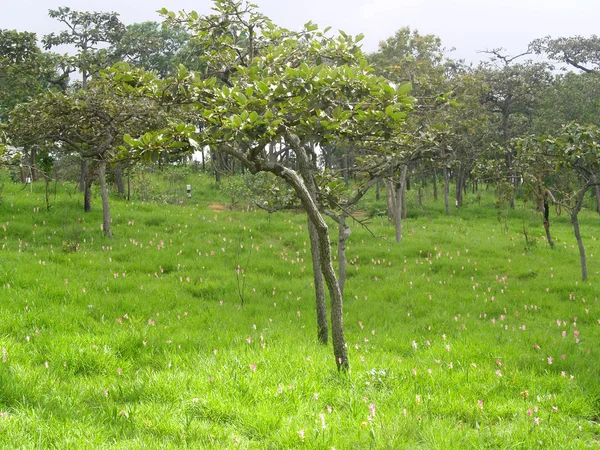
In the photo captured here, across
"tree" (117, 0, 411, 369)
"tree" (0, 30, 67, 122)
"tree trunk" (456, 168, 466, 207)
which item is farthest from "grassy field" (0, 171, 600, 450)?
"tree trunk" (456, 168, 466, 207)

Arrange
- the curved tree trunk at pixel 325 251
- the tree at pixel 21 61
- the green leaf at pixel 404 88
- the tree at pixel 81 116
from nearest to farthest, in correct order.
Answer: the green leaf at pixel 404 88, the curved tree trunk at pixel 325 251, the tree at pixel 81 116, the tree at pixel 21 61

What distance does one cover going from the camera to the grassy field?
405 cm

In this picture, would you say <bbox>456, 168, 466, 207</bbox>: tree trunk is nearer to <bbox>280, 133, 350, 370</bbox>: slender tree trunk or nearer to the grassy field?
the grassy field

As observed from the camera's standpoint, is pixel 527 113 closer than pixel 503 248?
No

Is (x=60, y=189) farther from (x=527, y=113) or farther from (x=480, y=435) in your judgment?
(x=527, y=113)

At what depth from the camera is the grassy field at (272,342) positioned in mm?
4047

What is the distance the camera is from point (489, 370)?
5.81m

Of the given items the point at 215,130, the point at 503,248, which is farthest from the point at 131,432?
the point at 503,248

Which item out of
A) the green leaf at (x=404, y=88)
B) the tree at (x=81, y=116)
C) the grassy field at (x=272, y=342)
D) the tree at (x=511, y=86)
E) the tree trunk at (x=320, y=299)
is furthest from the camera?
the tree at (x=511, y=86)

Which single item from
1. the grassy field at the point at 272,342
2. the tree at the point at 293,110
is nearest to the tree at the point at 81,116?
the grassy field at the point at 272,342

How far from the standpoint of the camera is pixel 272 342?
6848 millimetres

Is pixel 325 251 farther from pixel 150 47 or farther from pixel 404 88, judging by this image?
pixel 150 47

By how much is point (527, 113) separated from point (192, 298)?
1562 inches

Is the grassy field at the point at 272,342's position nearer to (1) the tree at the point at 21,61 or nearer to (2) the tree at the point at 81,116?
(2) the tree at the point at 81,116
